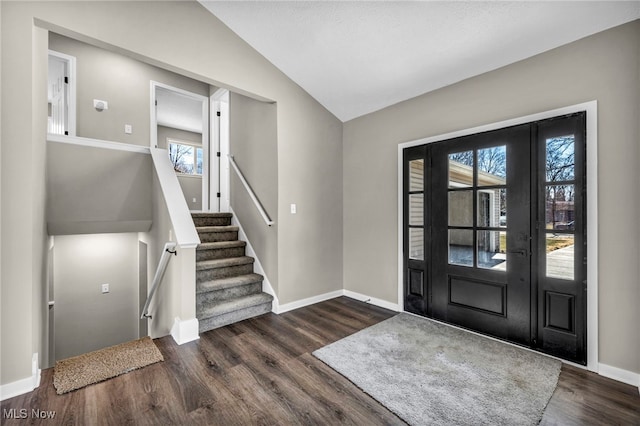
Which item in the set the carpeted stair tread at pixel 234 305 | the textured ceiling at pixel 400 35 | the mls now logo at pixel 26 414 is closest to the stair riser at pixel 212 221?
the carpeted stair tread at pixel 234 305

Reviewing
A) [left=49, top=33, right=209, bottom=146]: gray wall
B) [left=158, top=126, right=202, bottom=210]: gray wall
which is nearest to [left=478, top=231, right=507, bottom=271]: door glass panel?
[left=49, top=33, right=209, bottom=146]: gray wall

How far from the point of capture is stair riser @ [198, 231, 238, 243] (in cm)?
391

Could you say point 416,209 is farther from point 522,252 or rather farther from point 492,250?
point 522,252

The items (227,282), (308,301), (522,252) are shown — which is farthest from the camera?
(308,301)

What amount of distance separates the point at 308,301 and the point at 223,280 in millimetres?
1103

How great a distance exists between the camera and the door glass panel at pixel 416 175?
328 cm

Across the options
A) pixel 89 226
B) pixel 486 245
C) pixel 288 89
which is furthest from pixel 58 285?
pixel 486 245

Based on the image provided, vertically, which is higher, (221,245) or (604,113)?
(604,113)

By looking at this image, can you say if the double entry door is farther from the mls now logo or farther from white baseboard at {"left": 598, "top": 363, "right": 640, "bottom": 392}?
the mls now logo

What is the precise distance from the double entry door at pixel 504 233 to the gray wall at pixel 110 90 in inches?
165

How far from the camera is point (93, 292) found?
14.9 feet

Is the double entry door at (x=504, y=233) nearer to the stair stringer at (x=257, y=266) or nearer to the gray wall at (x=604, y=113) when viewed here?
the gray wall at (x=604, y=113)

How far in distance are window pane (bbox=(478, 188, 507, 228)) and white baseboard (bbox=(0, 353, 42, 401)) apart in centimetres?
374

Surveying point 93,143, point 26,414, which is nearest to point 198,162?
point 93,143
